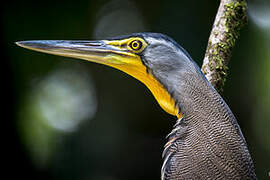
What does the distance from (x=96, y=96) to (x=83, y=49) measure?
18.5 feet

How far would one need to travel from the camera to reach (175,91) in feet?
9.04

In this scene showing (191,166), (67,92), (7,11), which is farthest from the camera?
(67,92)

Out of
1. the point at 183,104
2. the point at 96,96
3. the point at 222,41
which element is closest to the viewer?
the point at 183,104

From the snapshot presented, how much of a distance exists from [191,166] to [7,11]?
6860 mm

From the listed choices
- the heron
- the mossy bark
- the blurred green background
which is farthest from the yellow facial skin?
the blurred green background

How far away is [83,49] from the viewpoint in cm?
290

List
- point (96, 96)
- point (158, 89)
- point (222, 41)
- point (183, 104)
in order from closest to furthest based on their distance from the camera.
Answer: point (183, 104) < point (158, 89) < point (222, 41) < point (96, 96)

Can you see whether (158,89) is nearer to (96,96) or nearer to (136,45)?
(136,45)

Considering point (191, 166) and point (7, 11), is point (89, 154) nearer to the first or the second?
point (7, 11)

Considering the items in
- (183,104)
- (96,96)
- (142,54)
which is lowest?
(96,96)

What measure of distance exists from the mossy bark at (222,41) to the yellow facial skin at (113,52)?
2.26 feet

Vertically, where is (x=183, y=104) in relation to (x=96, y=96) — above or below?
above

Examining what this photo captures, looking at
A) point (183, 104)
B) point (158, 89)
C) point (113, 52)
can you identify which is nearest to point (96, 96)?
point (113, 52)

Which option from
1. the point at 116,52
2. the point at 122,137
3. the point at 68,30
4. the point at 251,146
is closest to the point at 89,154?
the point at 122,137
